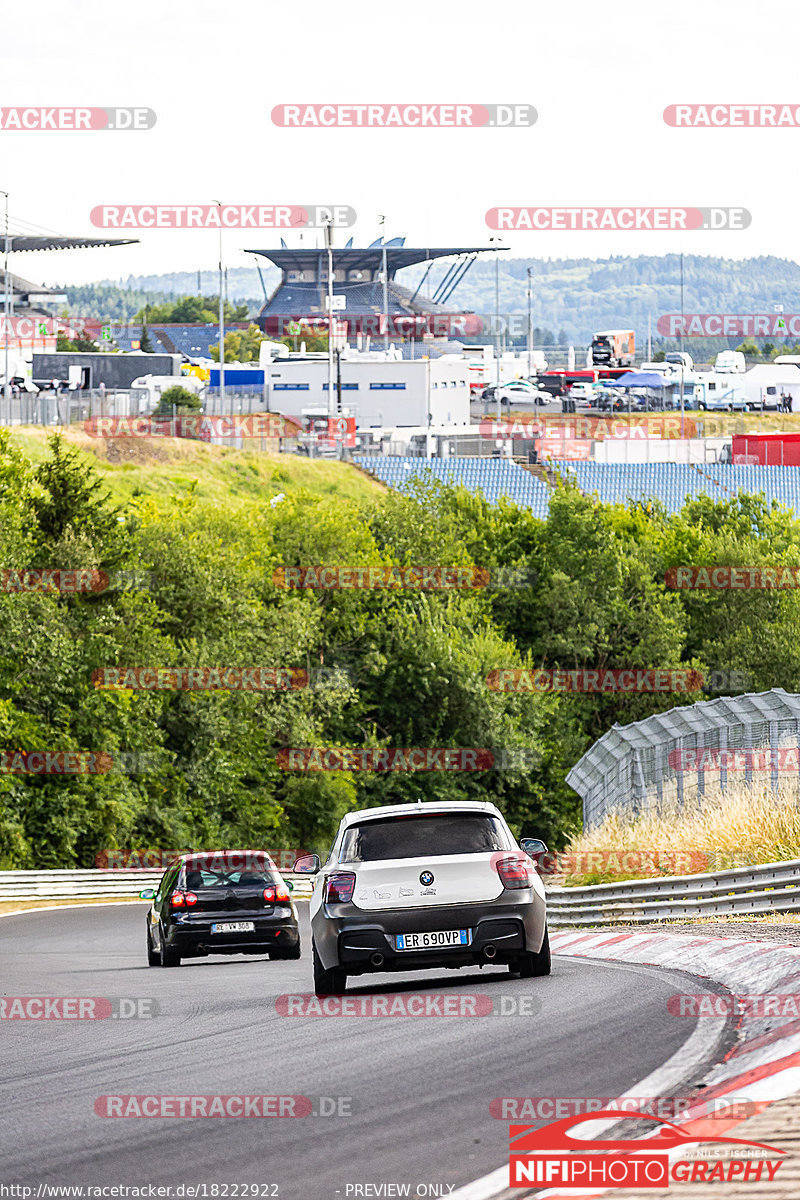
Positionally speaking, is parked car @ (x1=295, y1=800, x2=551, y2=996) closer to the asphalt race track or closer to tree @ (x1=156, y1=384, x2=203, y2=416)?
the asphalt race track

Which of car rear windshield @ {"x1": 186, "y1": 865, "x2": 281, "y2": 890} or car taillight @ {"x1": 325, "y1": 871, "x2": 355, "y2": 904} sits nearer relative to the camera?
car taillight @ {"x1": 325, "y1": 871, "x2": 355, "y2": 904}

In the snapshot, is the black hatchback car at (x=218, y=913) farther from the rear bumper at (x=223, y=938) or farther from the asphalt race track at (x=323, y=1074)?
the asphalt race track at (x=323, y=1074)

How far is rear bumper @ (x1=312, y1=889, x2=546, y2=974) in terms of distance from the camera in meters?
11.5

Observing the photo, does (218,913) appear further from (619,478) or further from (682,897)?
(619,478)

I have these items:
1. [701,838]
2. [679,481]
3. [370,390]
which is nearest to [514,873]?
[701,838]

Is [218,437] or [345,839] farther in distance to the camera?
[218,437]

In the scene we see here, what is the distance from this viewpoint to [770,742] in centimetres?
2022

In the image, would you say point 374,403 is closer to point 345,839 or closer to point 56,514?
point 56,514

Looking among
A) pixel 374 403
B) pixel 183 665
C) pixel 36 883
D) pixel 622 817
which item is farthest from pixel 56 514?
pixel 374 403

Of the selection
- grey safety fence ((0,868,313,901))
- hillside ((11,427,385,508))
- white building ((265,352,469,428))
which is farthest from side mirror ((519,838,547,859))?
white building ((265,352,469,428))

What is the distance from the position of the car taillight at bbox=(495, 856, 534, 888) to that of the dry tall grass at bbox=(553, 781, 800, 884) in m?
6.66

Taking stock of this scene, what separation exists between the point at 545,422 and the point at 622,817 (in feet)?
326

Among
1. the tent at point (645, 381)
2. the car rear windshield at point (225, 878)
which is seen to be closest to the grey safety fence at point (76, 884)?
the car rear windshield at point (225, 878)

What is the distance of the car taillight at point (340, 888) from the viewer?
1165cm
